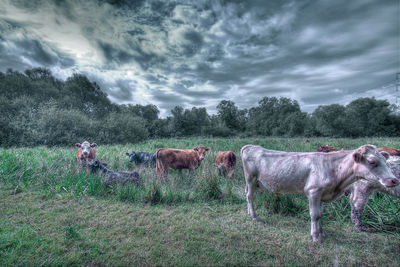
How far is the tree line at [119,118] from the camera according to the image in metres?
19.2

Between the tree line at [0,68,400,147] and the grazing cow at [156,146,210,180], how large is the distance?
18.6 m

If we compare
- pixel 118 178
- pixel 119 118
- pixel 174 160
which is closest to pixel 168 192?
pixel 118 178

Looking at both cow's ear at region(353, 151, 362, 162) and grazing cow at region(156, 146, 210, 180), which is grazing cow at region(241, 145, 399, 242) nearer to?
cow's ear at region(353, 151, 362, 162)

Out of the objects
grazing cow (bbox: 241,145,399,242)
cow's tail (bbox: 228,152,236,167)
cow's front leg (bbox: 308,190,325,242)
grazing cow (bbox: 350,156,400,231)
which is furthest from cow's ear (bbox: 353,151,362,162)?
cow's tail (bbox: 228,152,236,167)

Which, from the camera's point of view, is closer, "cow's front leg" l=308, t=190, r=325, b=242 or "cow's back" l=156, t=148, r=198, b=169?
"cow's front leg" l=308, t=190, r=325, b=242

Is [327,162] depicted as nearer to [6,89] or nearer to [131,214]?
[131,214]

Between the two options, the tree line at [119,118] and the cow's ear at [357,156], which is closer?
the cow's ear at [357,156]

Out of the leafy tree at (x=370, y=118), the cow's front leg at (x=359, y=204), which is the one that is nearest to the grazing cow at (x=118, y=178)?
the cow's front leg at (x=359, y=204)

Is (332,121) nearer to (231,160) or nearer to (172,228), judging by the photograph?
(231,160)

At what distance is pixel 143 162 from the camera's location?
9.01m

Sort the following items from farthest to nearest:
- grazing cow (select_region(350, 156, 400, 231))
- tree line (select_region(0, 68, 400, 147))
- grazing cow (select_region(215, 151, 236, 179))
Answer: tree line (select_region(0, 68, 400, 147)) → grazing cow (select_region(215, 151, 236, 179)) → grazing cow (select_region(350, 156, 400, 231))

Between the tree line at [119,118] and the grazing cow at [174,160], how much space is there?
61.1 feet

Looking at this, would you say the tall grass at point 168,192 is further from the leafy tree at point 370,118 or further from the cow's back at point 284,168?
the leafy tree at point 370,118

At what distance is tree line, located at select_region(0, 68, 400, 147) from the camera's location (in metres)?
19.2
